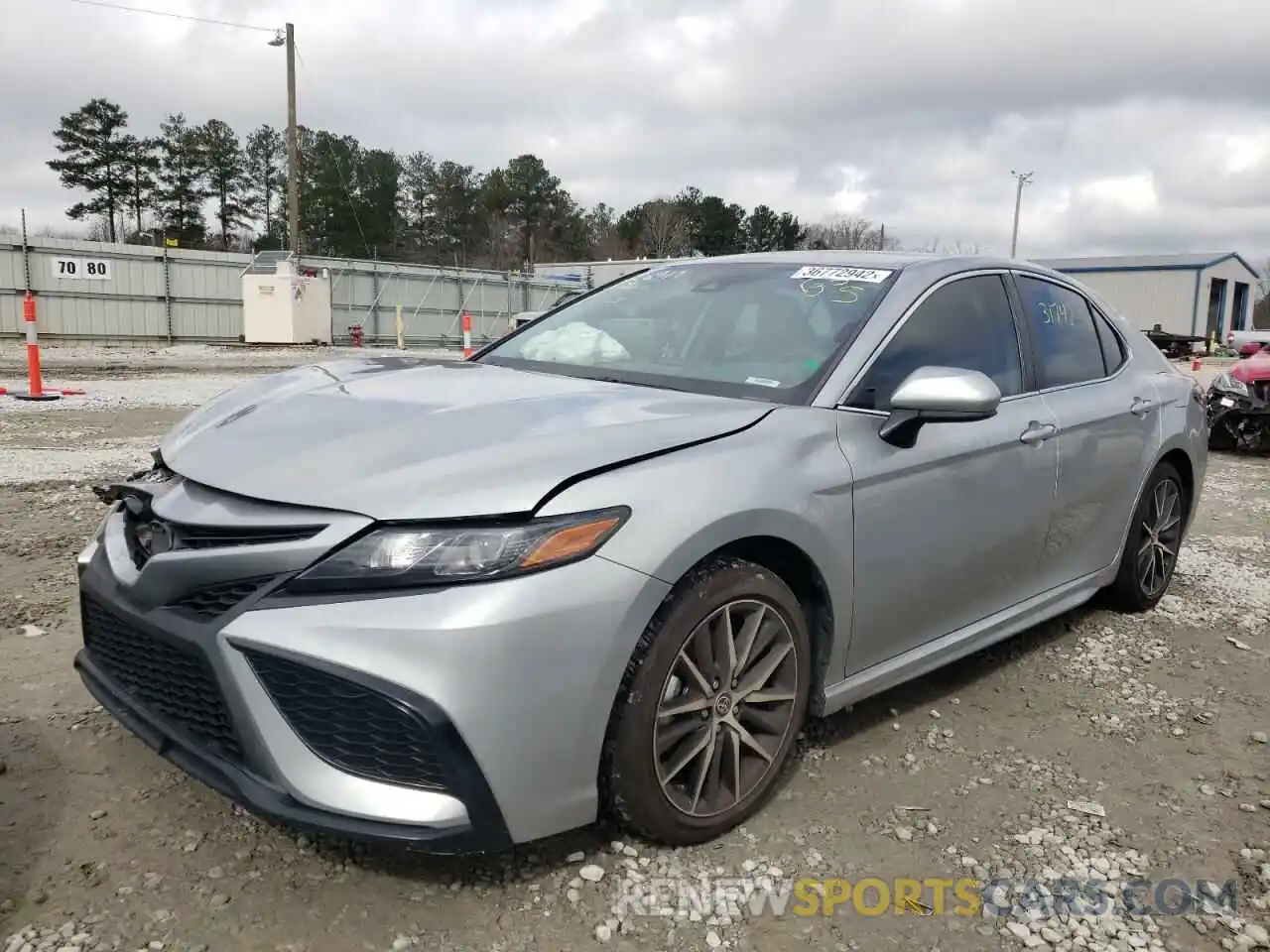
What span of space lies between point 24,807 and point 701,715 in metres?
1.78

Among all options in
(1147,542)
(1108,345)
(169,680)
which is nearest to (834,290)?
(1108,345)

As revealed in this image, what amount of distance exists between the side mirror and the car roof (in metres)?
0.71

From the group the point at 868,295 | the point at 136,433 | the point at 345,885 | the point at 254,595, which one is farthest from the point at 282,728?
the point at 136,433

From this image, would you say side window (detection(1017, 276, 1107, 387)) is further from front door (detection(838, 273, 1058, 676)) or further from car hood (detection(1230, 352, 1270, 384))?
car hood (detection(1230, 352, 1270, 384))

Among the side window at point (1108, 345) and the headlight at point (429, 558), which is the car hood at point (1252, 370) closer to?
the side window at point (1108, 345)

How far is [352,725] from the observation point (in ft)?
6.59

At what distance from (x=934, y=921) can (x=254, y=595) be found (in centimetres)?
167

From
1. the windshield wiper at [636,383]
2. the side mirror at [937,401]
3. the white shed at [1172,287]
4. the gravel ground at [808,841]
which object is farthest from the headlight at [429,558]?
the white shed at [1172,287]

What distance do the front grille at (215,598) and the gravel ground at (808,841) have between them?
657 mm

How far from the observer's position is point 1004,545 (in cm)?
327

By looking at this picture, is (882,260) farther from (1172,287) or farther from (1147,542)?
(1172,287)

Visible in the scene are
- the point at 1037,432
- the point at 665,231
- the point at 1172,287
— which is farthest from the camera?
the point at 665,231

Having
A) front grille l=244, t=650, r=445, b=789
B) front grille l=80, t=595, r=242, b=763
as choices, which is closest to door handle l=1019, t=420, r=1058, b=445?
front grille l=244, t=650, r=445, b=789

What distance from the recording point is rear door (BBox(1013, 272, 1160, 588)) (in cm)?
362
